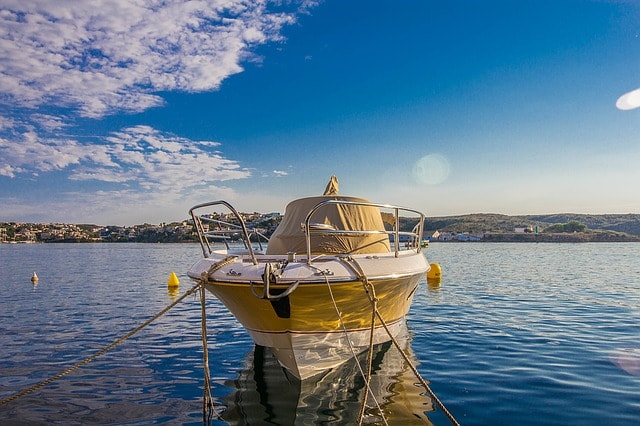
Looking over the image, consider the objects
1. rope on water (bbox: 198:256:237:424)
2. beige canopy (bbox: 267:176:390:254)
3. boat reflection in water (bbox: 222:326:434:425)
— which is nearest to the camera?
boat reflection in water (bbox: 222:326:434:425)

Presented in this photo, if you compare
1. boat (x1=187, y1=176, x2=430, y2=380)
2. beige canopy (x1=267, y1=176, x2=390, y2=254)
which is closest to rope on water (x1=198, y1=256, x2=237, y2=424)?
boat (x1=187, y1=176, x2=430, y2=380)

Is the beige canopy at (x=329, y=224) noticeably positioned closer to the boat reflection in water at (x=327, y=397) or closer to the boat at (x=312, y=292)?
the boat at (x=312, y=292)

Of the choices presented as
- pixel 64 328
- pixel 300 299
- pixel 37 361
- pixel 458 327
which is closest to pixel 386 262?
pixel 300 299

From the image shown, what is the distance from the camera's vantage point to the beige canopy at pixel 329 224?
862 centimetres

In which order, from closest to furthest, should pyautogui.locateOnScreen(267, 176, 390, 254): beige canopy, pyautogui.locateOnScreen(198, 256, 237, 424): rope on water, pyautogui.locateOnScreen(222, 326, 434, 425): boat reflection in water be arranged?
1. pyautogui.locateOnScreen(222, 326, 434, 425): boat reflection in water
2. pyautogui.locateOnScreen(198, 256, 237, 424): rope on water
3. pyautogui.locateOnScreen(267, 176, 390, 254): beige canopy

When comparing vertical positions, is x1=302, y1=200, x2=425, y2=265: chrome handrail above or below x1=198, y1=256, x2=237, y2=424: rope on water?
above

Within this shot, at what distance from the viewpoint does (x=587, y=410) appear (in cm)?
614

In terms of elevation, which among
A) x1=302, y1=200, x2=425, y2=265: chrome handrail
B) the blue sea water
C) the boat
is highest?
x1=302, y1=200, x2=425, y2=265: chrome handrail

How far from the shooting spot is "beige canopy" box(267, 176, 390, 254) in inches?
340

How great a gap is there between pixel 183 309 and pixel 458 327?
936 centimetres

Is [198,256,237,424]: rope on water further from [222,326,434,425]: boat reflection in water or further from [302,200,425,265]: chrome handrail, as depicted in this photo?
[302,200,425,265]: chrome handrail

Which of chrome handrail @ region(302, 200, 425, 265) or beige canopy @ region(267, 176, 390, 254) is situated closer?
chrome handrail @ region(302, 200, 425, 265)

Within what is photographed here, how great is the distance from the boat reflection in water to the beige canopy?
210cm

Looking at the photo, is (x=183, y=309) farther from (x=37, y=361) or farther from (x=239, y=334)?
(x=37, y=361)
